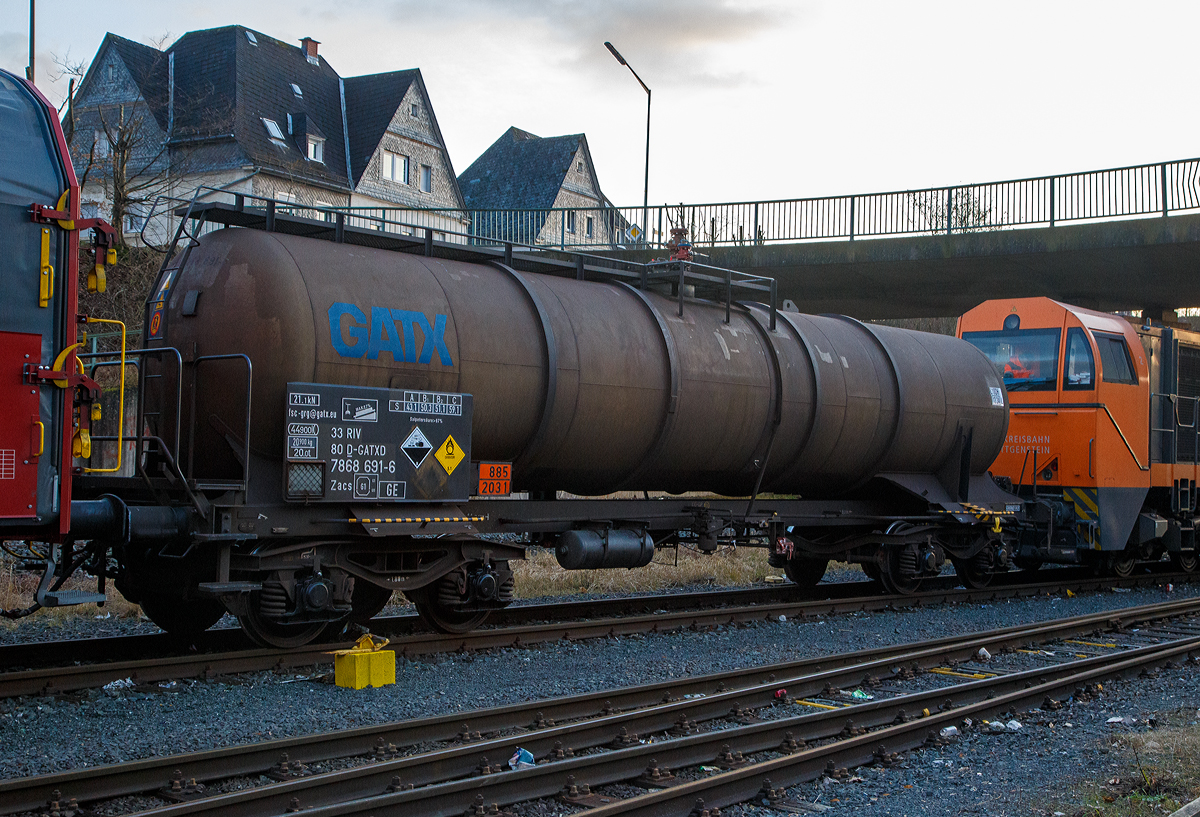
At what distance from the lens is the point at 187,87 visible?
45.1 meters

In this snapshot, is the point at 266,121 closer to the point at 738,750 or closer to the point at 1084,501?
the point at 1084,501

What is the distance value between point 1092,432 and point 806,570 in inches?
175

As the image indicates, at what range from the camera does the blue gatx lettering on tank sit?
28.2ft

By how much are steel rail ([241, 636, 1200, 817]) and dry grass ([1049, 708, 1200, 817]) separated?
3.50ft

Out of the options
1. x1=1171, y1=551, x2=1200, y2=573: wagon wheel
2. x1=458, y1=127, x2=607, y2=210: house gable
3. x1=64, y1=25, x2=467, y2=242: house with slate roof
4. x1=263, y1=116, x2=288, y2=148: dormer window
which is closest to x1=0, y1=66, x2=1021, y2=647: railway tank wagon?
x1=1171, y1=551, x2=1200, y2=573: wagon wheel

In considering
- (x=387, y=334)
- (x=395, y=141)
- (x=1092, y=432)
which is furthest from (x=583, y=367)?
(x=395, y=141)

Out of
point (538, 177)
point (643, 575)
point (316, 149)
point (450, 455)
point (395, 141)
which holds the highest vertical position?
point (538, 177)

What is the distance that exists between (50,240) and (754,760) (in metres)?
5.32

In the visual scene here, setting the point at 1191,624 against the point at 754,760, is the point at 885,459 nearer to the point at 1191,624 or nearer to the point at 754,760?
the point at 1191,624

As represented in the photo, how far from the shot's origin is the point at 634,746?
21.4ft

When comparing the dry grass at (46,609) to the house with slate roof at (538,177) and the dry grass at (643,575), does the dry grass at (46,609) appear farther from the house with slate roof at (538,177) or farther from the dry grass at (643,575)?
the house with slate roof at (538,177)

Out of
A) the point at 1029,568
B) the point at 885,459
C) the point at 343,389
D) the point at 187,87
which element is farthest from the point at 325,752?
the point at 187,87

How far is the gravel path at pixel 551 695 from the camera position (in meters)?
6.04

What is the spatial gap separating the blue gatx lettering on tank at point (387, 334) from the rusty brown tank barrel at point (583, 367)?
0.04 feet
